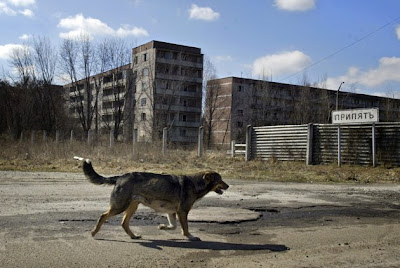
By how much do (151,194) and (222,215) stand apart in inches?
106

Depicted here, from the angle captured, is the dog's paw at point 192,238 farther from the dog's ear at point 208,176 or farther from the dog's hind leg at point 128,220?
the dog's ear at point 208,176

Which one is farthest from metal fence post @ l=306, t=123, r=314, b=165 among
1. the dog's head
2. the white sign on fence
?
the dog's head

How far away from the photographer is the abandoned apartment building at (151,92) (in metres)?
65.9

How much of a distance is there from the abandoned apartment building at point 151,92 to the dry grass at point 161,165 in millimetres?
32937

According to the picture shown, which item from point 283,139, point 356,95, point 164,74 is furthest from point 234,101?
point 283,139

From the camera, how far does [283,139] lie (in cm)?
2408

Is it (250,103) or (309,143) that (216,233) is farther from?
(250,103)

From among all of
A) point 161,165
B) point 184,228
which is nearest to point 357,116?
point 161,165

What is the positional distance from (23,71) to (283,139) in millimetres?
46280

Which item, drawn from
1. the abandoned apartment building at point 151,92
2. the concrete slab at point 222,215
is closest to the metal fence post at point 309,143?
the concrete slab at point 222,215

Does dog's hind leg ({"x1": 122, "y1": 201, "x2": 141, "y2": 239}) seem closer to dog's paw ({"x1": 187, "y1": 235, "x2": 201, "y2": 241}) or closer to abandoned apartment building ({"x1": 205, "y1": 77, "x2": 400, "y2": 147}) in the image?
dog's paw ({"x1": 187, "y1": 235, "x2": 201, "y2": 241})

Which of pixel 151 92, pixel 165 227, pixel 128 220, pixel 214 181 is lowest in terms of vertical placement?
pixel 165 227

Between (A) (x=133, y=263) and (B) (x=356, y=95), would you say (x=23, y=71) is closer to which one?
(A) (x=133, y=263)

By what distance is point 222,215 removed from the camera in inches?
347
